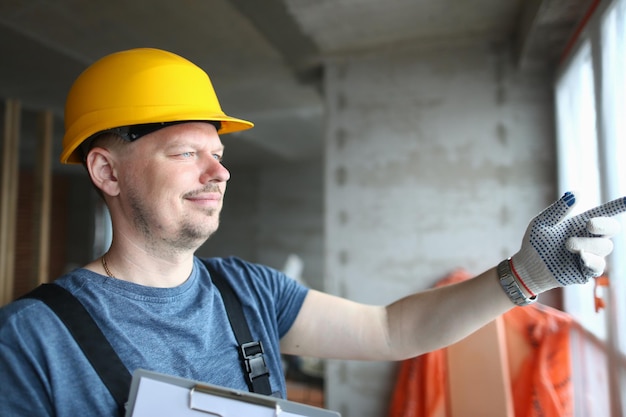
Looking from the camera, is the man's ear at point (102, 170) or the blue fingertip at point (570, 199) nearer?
the blue fingertip at point (570, 199)

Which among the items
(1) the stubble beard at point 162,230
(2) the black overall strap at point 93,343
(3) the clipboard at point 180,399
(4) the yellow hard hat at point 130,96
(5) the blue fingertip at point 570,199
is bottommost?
(3) the clipboard at point 180,399

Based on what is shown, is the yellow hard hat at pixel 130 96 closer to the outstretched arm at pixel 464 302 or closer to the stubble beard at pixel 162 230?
the stubble beard at pixel 162 230

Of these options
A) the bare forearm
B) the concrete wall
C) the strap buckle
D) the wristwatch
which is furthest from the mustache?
the concrete wall

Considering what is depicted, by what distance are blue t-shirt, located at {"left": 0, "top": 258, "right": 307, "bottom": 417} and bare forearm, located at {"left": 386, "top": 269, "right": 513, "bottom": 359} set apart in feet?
1.11

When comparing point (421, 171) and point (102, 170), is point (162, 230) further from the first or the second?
point (421, 171)

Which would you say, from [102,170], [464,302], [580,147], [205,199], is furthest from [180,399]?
[580,147]

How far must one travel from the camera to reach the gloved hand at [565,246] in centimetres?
107

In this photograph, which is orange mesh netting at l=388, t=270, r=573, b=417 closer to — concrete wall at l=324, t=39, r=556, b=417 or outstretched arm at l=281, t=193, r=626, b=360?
concrete wall at l=324, t=39, r=556, b=417

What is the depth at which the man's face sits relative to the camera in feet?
4.04

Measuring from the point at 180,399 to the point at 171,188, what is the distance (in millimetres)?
549

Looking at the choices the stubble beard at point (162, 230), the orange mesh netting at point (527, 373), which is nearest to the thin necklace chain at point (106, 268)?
the stubble beard at point (162, 230)

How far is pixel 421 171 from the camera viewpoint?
3293mm

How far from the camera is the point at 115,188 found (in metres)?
1.29

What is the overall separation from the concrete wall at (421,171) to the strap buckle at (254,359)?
6.93 feet
